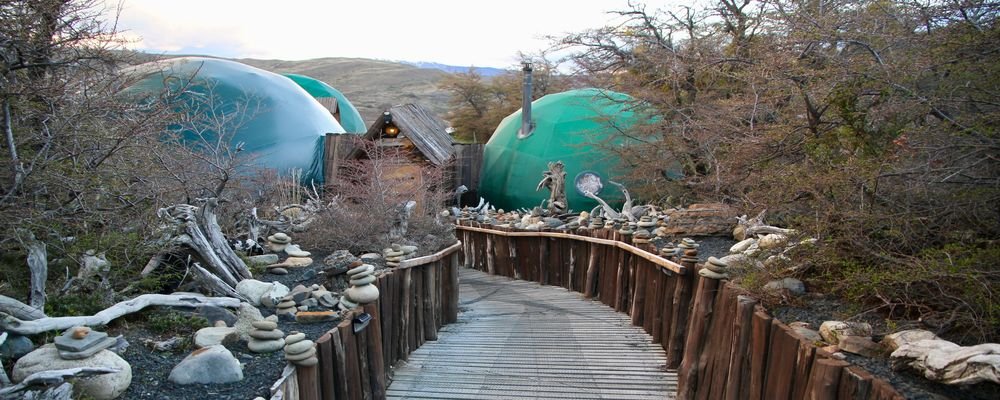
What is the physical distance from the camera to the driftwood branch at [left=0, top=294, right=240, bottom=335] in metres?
4.00

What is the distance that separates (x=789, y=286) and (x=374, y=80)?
80231 mm

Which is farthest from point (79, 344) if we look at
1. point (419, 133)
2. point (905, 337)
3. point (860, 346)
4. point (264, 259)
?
point (419, 133)

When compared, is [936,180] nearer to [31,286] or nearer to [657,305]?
[657,305]

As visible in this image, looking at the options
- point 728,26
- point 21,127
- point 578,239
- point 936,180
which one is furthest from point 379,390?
point 728,26

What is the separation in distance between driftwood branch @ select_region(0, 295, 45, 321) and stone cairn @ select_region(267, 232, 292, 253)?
13.1ft

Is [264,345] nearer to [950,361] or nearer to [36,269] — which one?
[36,269]

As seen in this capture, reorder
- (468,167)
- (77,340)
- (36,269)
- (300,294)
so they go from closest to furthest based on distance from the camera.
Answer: (77,340), (36,269), (300,294), (468,167)

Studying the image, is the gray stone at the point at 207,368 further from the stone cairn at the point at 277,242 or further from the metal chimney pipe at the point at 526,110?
the metal chimney pipe at the point at 526,110

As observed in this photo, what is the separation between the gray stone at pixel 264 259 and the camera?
730 cm

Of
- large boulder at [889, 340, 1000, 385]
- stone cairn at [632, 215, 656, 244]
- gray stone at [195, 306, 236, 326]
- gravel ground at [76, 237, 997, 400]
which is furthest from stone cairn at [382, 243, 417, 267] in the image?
large boulder at [889, 340, 1000, 385]

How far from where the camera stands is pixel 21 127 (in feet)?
15.0

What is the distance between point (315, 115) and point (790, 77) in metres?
15.0

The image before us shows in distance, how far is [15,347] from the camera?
3.91 metres

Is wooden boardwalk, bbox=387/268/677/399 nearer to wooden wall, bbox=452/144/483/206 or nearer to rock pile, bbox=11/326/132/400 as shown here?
rock pile, bbox=11/326/132/400
